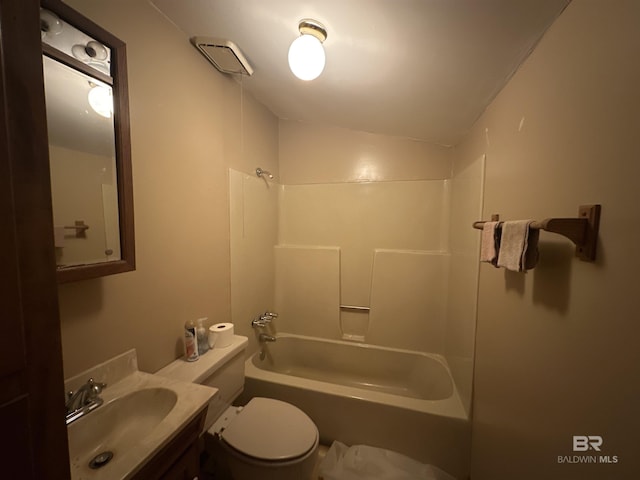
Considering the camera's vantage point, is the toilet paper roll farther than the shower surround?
No

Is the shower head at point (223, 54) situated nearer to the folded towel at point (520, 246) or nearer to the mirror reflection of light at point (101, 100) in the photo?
the mirror reflection of light at point (101, 100)

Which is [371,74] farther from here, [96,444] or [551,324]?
[96,444]

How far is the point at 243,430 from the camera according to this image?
1.29 meters

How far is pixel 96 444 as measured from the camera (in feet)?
2.84

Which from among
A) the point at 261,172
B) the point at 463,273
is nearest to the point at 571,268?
the point at 463,273

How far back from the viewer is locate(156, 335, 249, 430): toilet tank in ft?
3.93

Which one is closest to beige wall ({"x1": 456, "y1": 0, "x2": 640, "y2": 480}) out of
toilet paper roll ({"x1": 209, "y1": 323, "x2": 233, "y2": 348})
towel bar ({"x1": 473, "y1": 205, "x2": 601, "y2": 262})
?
towel bar ({"x1": 473, "y1": 205, "x2": 601, "y2": 262})

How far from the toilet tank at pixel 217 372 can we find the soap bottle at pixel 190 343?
0.09ft

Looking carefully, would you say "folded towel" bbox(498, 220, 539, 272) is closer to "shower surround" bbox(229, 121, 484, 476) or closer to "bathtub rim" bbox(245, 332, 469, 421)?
"shower surround" bbox(229, 121, 484, 476)

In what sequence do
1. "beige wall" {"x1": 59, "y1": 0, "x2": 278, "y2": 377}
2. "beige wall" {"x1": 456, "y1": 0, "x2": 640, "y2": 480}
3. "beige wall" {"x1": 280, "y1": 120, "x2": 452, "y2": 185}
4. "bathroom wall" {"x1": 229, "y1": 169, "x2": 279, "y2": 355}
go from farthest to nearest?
"beige wall" {"x1": 280, "y1": 120, "x2": 452, "y2": 185}, "bathroom wall" {"x1": 229, "y1": 169, "x2": 279, "y2": 355}, "beige wall" {"x1": 59, "y1": 0, "x2": 278, "y2": 377}, "beige wall" {"x1": 456, "y1": 0, "x2": 640, "y2": 480}

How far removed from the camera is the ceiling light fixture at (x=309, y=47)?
104 cm

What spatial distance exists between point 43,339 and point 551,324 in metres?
1.28

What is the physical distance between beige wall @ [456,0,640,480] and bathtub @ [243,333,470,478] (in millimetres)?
335

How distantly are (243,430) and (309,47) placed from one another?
185 cm
